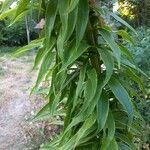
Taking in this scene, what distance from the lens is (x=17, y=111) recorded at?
596 centimetres

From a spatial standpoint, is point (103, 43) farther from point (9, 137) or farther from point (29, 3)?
point (9, 137)

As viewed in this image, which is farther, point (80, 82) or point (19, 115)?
point (19, 115)

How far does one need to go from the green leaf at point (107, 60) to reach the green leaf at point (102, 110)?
11 cm

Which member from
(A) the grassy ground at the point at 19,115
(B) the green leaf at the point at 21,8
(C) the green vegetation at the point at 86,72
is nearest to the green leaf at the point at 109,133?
(C) the green vegetation at the point at 86,72

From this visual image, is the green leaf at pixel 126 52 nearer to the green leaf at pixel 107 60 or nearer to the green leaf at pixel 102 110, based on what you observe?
the green leaf at pixel 107 60

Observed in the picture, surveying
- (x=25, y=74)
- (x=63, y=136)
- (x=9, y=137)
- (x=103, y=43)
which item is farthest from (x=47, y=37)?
(x=25, y=74)

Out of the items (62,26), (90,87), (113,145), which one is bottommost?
(113,145)

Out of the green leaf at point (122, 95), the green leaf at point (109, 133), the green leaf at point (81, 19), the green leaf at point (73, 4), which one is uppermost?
the green leaf at point (73, 4)

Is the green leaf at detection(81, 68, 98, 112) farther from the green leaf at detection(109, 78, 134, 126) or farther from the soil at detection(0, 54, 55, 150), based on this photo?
the soil at detection(0, 54, 55, 150)

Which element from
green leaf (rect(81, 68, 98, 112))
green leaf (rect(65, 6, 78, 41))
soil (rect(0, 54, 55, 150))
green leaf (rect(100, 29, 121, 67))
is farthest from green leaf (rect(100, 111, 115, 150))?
soil (rect(0, 54, 55, 150))

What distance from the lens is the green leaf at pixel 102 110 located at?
1964mm

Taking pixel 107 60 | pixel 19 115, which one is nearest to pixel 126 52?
pixel 107 60

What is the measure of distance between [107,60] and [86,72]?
0.14m

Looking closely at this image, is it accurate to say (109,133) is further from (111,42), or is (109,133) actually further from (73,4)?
(73,4)
